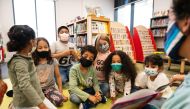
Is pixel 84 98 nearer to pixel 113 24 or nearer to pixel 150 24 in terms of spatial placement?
pixel 113 24

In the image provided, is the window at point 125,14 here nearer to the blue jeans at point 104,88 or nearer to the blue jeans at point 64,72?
the blue jeans at point 64,72

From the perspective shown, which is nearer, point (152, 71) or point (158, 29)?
point (152, 71)

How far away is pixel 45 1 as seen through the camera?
6.69 metres

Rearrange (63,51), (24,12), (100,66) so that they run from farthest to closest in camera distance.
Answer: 1. (24,12)
2. (63,51)
3. (100,66)

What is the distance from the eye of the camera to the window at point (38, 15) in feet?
20.7

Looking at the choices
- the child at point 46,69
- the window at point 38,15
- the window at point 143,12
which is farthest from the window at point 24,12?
the child at point 46,69

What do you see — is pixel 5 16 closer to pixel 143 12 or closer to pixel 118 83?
pixel 143 12

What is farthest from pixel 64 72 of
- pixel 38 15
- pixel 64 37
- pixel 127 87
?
pixel 38 15

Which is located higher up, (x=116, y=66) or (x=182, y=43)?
(x=182, y=43)

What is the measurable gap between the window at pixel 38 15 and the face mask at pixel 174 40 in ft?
21.2

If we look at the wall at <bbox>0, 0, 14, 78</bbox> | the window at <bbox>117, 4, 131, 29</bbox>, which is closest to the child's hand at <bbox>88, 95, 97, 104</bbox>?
the wall at <bbox>0, 0, 14, 78</bbox>

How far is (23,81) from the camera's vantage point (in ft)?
3.85

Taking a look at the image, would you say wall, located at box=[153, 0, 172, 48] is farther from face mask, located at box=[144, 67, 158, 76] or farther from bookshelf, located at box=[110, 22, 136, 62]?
face mask, located at box=[144, 67, 158, 76]

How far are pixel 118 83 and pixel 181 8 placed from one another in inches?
72.4
